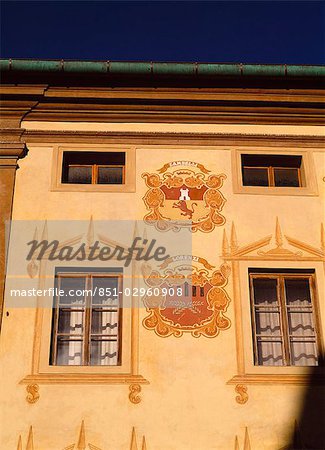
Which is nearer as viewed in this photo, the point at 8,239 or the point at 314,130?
the point at 8,239

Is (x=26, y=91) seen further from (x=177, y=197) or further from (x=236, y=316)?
(x=236, y=316)

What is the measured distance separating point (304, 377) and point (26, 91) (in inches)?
227

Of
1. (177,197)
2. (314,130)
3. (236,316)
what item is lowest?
(236,316)

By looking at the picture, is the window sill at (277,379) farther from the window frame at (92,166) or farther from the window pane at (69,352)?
the window frame at (92,166)

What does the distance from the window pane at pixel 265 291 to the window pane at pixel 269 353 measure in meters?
0.54

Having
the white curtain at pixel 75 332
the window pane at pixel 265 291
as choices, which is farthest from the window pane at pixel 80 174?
the window pane at pixel 265 291

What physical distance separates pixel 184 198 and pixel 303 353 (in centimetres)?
273

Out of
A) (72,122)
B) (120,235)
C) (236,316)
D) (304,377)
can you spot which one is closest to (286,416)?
(304,377)

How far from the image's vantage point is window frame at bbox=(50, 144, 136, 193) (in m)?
9.88

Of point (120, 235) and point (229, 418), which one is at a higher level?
point (120, 235)

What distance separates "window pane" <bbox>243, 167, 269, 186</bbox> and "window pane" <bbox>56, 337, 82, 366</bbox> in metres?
3.45

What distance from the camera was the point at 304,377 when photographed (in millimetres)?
8789

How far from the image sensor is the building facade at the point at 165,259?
28.0 feet

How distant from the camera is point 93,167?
33.8ft
